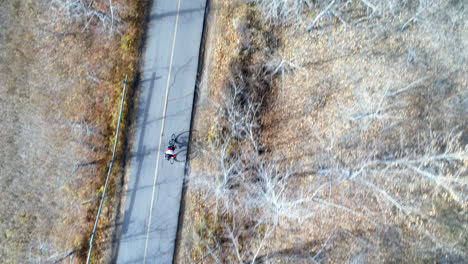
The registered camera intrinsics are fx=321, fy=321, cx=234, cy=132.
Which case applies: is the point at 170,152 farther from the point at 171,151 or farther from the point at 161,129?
the point at 161,129

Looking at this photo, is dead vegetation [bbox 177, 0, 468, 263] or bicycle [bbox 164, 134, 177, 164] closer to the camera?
bicycle [bbox 164, 134, 177, 164]

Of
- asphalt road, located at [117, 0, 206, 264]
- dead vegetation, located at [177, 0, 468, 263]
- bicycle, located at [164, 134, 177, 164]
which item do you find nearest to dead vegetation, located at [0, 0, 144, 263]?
asphalt road, located at [117, 0, 206, 264]

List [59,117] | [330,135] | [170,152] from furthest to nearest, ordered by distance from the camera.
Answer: [330,135], [59,117], [170,152]

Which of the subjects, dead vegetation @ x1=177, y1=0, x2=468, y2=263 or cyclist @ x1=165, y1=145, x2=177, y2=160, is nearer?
cyclist @ x1=165, y1=145, x2=177, y2=160

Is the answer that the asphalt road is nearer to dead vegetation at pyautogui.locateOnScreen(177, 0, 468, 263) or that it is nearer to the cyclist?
the cyclist

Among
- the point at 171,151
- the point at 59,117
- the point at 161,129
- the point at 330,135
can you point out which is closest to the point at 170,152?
the point at 171,151

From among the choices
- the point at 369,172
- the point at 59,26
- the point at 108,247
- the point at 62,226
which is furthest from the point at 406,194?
the point at 59,26

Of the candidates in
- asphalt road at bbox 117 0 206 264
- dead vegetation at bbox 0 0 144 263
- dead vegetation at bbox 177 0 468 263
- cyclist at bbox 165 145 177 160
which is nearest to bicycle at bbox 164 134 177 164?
cyclist at bbox 165 145 177 160
